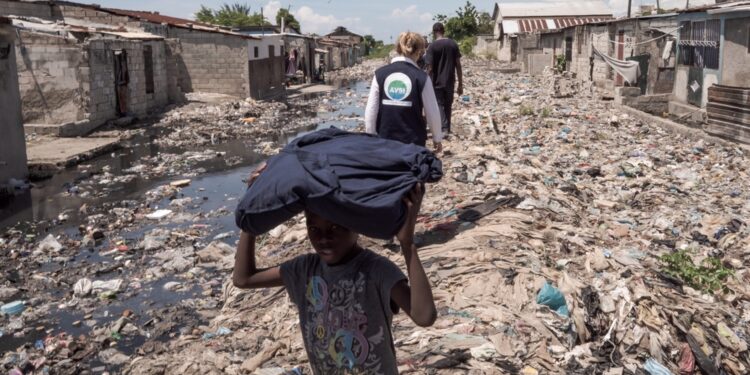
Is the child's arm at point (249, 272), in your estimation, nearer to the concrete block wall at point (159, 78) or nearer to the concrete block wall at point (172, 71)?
the concrete block wall at point (159, 78)

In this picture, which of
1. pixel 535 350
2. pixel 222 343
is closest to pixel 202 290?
pixel 222 343

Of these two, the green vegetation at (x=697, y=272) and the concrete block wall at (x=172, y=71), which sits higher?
the concrete block wall at (x=172, y=71)

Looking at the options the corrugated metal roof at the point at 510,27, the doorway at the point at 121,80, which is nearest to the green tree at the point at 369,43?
the corrugated metal roof at the point at 510,27

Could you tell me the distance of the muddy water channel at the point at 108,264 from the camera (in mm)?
4629

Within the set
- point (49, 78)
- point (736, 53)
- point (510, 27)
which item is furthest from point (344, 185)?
point (510, 27)

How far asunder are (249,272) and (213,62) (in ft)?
71.2

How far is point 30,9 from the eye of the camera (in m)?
21.7

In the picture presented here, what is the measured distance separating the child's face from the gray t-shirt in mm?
57

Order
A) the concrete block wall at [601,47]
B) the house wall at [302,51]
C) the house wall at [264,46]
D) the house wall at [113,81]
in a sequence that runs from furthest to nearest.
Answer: the house wall at [302,51] < the house wall at [264,46] < the concrete block wall at [601,47] < the house wall at [113,81]

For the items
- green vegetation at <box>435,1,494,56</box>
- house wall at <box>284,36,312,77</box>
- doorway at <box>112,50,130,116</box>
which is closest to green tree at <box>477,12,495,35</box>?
green vegetation at <box>435,1,494,56</box>

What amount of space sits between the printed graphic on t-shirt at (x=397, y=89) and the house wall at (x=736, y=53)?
996 cm

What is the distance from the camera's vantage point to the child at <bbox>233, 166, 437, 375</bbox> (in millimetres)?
1836

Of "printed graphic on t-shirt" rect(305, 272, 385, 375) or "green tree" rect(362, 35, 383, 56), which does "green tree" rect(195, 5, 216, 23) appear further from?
"printed graphic on t-shirt" rect(305, 272, 385, 375)

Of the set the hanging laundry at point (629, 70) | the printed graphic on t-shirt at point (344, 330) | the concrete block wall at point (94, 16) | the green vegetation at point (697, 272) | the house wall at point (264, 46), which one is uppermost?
the concrete block wall at point (94, 16)
